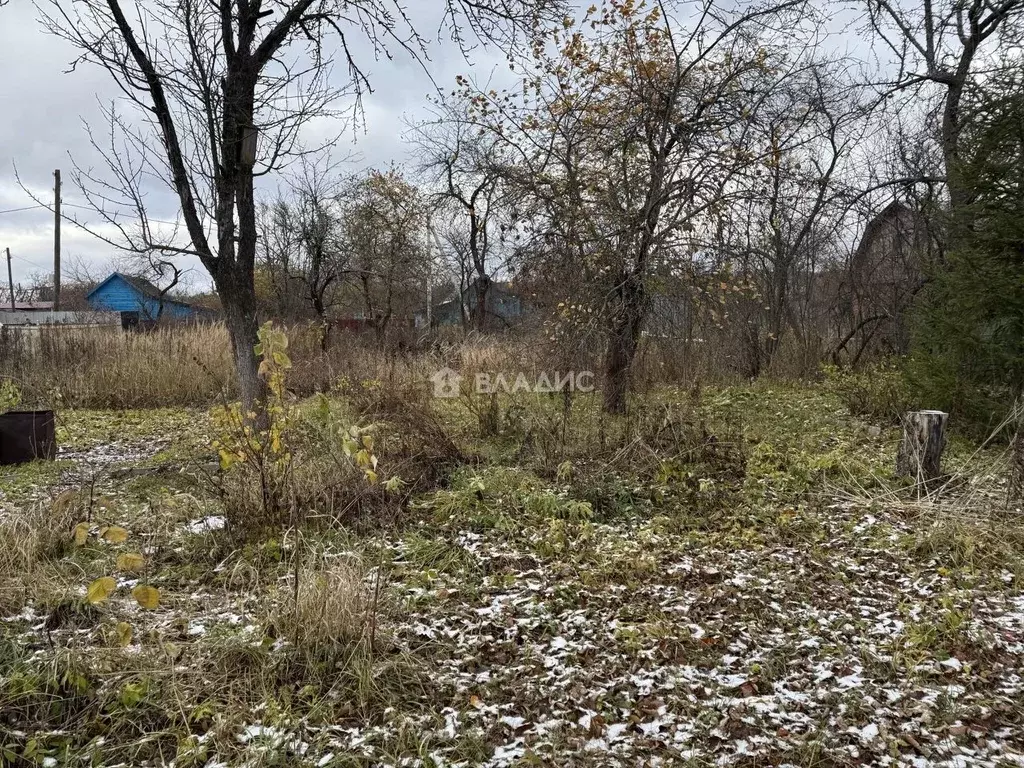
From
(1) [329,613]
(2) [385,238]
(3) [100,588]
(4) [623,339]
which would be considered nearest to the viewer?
(3) [100,588]

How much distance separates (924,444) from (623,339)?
10.8 feet

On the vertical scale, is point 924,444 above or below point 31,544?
above

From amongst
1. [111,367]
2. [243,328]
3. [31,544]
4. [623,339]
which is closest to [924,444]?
[623,339]

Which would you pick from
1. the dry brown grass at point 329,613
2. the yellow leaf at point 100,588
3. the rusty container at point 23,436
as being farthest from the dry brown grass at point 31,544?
the rusty container at point 23,436

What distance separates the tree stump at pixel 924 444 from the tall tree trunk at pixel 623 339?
2.89 metres

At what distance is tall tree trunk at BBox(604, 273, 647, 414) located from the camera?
6930mm

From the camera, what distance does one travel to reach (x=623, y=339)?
7.31 metres

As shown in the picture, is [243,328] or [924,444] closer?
[924,444]

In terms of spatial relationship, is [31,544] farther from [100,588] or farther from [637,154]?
[637,154]

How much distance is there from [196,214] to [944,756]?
5526mm

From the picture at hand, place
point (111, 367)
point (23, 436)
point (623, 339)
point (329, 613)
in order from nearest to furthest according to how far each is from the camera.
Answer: point (329, 613) < point (23, 436) < point (623, 339) < point (111, 367)

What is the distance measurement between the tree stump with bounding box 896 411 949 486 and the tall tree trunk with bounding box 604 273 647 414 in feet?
9.49

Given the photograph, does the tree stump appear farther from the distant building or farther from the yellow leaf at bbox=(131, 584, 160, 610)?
the distant building

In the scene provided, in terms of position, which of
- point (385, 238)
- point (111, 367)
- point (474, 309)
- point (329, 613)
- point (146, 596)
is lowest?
point (329, 613)
